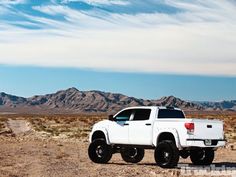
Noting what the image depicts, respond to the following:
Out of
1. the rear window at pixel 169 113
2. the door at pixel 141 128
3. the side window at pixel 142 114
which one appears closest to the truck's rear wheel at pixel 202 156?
the rear window at pixel 169 113

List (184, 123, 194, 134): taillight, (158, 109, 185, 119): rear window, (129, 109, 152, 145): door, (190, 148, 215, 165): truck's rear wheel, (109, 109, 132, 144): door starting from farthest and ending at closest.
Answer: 1. (109, 109, 132, 144): door
2. (190, 148, 215, 165): truck's rear wheel
3. (158, 109, 185, 119): rear window
4. (129, 109, 152, 145): door
5. (184, 123, 194, 134): taillight

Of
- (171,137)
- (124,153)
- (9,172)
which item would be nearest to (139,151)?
(124,153)

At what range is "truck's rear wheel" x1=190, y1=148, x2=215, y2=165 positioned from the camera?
19125 mm

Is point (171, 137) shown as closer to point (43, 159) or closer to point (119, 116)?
point (119, 116)

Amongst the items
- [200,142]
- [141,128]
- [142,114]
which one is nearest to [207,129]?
[200,142]

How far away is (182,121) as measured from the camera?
1748 centimetres

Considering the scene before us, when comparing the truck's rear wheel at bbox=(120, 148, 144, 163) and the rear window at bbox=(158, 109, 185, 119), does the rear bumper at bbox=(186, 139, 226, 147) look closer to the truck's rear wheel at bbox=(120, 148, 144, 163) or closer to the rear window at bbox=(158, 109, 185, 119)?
the rear window at bbox=(158, 109, 185, 119)

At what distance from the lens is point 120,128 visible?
767 inches

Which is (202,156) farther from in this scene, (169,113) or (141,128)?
(141,128)

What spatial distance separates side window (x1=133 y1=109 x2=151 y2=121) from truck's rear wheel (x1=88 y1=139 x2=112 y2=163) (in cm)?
174

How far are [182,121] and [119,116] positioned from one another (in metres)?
3.31

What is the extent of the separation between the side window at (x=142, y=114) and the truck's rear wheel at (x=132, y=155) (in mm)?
2195

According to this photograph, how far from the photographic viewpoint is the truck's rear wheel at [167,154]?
1734cm

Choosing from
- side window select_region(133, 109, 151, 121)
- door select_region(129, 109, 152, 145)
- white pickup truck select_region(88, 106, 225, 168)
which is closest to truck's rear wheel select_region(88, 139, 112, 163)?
white pickup truck select_region(88, 106, 225, 168)
